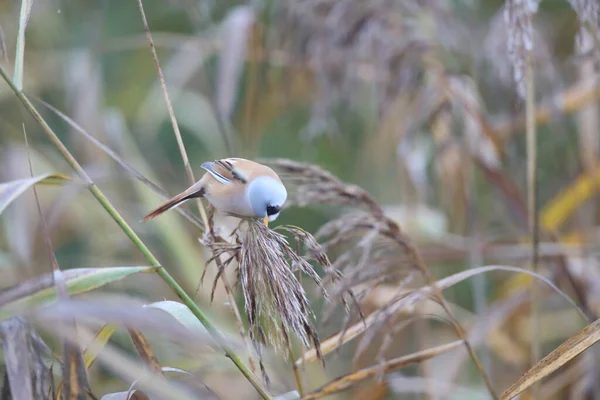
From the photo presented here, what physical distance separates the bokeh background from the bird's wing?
474 mm

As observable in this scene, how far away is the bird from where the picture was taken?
0.65m

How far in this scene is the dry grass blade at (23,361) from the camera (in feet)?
1.94

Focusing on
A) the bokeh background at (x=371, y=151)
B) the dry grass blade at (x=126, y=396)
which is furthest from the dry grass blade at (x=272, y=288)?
the bokeh background at (x=371, y=151)

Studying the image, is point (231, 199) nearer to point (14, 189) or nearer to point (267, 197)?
point (267, 197)

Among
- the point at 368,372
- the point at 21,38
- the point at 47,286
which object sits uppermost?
the point at 21,38

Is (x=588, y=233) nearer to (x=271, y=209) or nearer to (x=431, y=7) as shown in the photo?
(x=431, y=7)

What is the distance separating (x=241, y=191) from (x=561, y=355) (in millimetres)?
376

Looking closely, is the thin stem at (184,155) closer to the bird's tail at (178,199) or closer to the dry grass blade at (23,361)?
the bird's tail at (178,199)

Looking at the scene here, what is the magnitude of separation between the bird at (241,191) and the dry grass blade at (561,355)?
322 millimetres

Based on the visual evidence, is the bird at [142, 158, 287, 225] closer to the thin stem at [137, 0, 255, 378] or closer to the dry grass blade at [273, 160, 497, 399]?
the thin stem at [137, 0, 255, 378]

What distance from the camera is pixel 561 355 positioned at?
0.71 meters

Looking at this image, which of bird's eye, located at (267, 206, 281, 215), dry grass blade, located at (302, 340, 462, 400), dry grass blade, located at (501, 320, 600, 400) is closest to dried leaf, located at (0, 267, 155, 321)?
bird's eye, located at (267, 206, 281, 215)

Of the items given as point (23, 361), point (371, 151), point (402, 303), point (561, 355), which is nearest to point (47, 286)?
point (23, 361)

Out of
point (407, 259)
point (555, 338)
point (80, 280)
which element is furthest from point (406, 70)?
point (80, 280)
